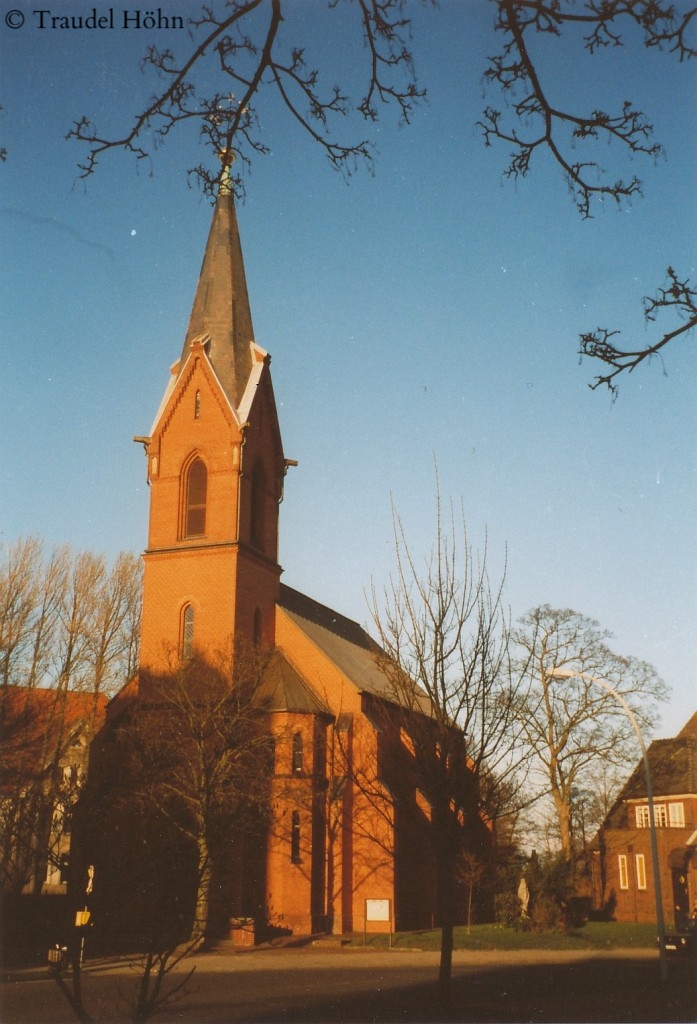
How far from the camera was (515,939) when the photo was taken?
102 ft

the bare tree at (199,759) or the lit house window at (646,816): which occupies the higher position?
the bare tree at (199,759)

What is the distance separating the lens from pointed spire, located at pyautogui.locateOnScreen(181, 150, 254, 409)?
1457 inches

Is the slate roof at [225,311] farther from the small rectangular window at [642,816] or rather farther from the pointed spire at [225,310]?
the small rectangular window at [642,816]

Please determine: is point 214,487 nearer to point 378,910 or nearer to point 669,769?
point 378,910

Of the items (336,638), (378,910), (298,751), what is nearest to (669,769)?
(336,638)

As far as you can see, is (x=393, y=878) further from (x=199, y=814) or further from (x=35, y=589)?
(x=35, y=589)

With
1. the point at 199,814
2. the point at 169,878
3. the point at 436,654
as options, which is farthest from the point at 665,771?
the point at 169,878

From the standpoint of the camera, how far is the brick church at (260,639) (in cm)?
3175

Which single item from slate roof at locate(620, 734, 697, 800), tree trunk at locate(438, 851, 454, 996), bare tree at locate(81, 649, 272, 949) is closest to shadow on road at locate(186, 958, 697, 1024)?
tree trunk at locate(438, 851, 454, 996)

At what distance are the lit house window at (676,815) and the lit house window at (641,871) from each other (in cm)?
219

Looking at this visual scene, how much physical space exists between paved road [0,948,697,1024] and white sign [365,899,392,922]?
5.31 metres

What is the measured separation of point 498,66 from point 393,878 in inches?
1220

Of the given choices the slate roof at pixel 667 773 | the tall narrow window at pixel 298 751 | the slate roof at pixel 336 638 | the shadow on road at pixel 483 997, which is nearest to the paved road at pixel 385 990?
the shadow on road at pixel 483 997

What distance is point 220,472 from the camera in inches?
1399
